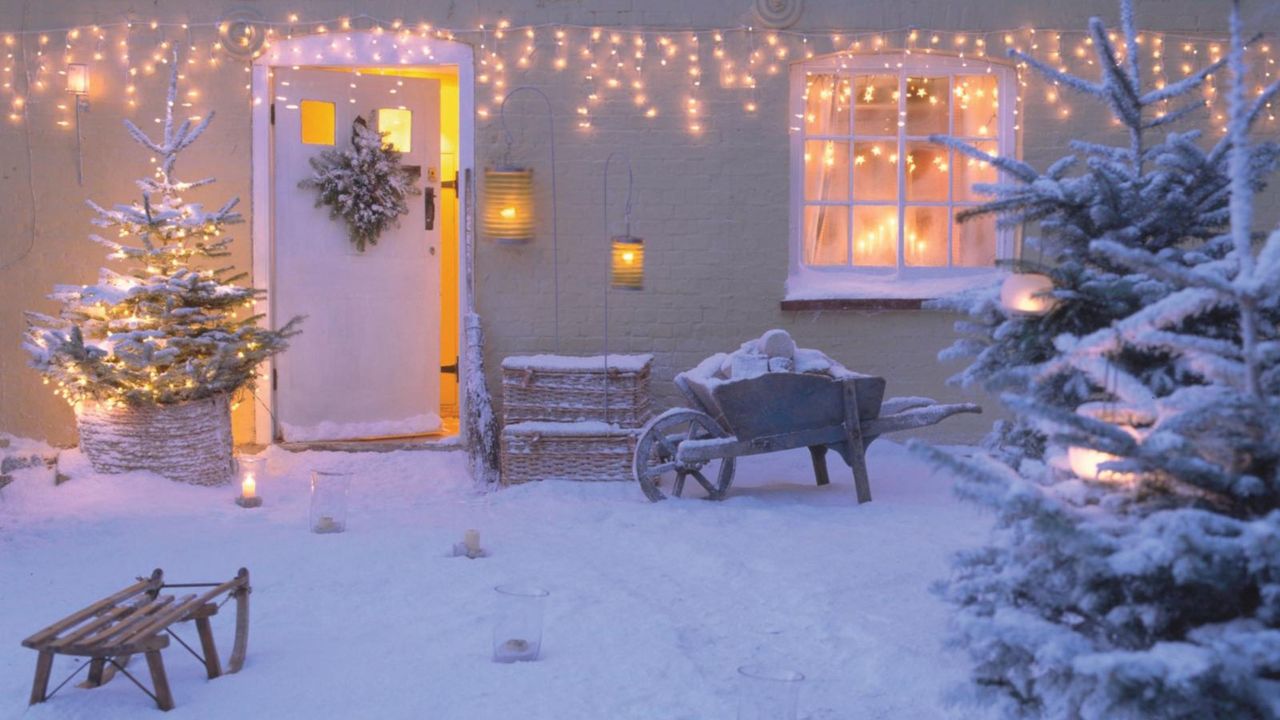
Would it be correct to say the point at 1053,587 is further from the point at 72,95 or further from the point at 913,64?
the point at 72,95

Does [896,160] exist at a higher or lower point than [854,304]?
higher

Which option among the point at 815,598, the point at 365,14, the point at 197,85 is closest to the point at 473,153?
the point at 365,14

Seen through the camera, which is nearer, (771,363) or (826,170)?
(771,363)

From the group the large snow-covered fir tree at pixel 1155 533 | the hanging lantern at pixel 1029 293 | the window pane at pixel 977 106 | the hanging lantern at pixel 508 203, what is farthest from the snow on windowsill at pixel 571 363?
the large snow-covered fir tree at pixel 1155 533

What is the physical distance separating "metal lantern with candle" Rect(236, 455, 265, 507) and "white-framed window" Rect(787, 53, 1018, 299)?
3536mm

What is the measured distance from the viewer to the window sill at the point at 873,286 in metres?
8.12

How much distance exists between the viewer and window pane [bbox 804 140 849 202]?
27.4 feet

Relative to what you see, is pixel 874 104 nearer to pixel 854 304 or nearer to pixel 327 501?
pixel 854 304

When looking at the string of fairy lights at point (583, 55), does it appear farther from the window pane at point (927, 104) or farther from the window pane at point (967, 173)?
the window pane at point (967, 173)

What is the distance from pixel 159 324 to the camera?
6797 mm

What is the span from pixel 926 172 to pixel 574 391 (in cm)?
293

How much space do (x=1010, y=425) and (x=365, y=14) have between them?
215 inches

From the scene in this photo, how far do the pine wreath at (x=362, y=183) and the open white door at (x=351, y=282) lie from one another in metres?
0.07

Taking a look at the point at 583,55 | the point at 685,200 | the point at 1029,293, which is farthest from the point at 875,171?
the point at 1029,293
